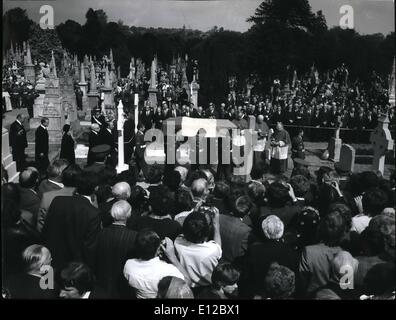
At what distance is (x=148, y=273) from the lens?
425 cm

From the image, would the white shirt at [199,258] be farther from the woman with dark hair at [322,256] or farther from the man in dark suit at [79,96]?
the man in dark suit at [79,96]

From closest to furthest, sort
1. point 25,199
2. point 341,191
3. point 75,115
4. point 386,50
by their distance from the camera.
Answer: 1. point 25,199
2. point 341,191
3. point 386,50
4. point 75,115

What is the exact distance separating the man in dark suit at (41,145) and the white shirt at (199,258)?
16.2 ft

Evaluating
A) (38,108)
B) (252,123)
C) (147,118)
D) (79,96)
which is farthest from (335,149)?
(79,96)

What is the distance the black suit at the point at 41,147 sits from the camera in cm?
866

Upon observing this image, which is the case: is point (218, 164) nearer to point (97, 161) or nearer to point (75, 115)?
point (97, 161)

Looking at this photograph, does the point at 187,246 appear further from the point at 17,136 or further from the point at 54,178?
Answer: the point at 17,136

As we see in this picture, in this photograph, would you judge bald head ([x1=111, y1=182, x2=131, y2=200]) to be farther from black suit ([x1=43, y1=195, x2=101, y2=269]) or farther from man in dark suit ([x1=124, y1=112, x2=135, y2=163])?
man in dark suit ([x1=124, y1=112, x2=135, y2=163])

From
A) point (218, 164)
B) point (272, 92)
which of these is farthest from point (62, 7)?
point (272, 92)

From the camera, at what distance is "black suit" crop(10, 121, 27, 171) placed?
834cm

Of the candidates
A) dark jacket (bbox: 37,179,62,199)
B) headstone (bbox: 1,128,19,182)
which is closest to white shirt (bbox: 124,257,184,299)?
dark jacket (bbox: 37,179,62,199)

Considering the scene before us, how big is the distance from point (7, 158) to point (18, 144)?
2.36 ft

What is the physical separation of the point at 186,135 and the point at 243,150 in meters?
1.42
